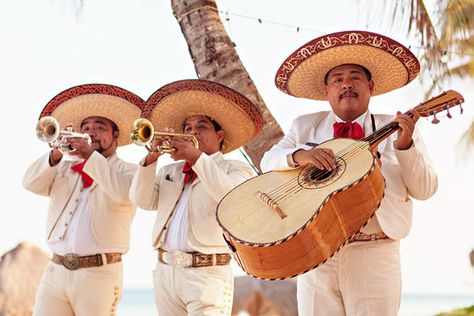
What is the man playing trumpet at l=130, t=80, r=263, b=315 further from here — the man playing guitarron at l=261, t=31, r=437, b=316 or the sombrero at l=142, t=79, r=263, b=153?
the man playing guitarron at l=261, t=31, r=437, b=316

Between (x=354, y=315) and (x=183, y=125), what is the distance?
1.80 meters

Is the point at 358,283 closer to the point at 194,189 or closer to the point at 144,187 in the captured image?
the point at 194,189

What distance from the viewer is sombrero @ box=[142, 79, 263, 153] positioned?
4.39 meters

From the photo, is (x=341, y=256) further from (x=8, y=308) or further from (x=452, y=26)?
(x=452, y=26)

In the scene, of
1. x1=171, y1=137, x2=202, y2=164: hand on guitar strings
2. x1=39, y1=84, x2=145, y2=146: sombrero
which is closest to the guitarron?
x1=171, y1=137, x2=202, y2=164: hand on guitar strings

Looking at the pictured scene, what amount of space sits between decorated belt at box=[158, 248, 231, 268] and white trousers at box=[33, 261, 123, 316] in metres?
0.60

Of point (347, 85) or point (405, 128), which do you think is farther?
point (347, 85)

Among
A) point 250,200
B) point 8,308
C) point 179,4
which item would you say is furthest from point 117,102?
point 8,308

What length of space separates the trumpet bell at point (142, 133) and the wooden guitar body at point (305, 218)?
2.74ft

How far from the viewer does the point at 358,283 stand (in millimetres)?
3258

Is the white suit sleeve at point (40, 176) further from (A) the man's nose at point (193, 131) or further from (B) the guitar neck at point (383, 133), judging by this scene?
(B) the guitar neck at point (383, 133)

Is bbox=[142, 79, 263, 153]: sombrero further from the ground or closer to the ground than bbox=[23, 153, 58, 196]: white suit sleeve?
further from the ground

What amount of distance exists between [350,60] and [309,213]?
1.07 meters

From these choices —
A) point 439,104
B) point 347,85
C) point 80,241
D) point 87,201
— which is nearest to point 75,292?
point 80,241
